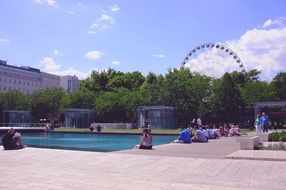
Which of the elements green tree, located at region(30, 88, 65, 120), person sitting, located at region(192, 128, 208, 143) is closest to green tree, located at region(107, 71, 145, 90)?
green tree, located at region(30, 88, 65, 120)

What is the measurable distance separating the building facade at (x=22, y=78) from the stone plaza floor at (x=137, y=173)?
11562 cm

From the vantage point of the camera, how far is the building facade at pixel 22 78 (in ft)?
435

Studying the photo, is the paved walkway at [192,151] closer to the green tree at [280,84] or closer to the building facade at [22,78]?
the green tree at [280,84]

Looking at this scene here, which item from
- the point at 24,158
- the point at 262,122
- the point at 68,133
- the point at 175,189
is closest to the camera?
the point at 175,189

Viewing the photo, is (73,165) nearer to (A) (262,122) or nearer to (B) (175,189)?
(B) (175,189)

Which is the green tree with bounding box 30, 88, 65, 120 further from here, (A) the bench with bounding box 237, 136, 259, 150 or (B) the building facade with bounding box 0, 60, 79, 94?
(A) the bench with bounding box 237, 136, 259, 150

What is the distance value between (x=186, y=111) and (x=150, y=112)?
10.1 metres

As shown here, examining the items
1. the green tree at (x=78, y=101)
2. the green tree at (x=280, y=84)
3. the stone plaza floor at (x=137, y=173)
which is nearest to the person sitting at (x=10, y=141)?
the stone plaza floor at (x=137, y=173)

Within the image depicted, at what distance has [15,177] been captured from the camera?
440 inches

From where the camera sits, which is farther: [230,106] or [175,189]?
[230,106]

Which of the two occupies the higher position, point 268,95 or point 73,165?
point 268,95

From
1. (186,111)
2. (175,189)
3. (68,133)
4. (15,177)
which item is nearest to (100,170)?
(15,177)

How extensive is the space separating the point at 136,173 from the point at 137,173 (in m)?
0.03

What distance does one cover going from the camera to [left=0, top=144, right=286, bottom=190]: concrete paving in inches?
397
